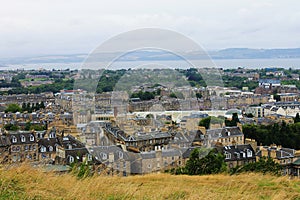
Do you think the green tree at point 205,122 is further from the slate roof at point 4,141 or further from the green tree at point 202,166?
the green tree at point 202,166

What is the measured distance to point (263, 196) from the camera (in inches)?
195

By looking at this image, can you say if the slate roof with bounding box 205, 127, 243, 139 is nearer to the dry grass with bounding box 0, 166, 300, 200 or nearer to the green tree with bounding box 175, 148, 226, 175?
the green tree with bounding box 175, 148, 226, 175

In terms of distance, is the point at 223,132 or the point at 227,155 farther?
the point at 223,132

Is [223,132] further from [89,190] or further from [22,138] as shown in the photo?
[89,190]

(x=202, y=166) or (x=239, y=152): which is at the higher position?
(x=202, y=166)

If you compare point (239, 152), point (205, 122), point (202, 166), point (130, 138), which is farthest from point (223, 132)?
point (202, 166)

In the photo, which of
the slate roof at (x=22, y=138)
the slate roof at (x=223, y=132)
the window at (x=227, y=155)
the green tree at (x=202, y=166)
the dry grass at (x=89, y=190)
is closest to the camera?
the dry grass at (x=89, y=190)

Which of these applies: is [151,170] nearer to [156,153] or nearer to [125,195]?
[156,153]

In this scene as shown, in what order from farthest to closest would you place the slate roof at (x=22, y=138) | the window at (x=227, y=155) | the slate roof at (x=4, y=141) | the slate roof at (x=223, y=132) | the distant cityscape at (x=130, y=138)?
1. the slate roof at (x=223, y=132)
2. the slate roof at (x=22, y=138)
3. the slate roof at (x=4, y=141)
4. the window at (x=227, y=155)
5. the distant cityscape at (x=130, y=138)

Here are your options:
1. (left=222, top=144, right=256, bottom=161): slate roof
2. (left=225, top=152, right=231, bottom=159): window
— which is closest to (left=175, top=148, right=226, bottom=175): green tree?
(left=225, top=152, right=231, bottom=159): window

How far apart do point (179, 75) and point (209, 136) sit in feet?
10.7

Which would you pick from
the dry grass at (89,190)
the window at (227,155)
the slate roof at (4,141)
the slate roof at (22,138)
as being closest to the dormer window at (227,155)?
the window at (227,155)

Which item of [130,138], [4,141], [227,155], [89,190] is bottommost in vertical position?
[227,155]

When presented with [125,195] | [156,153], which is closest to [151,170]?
[156,153]
